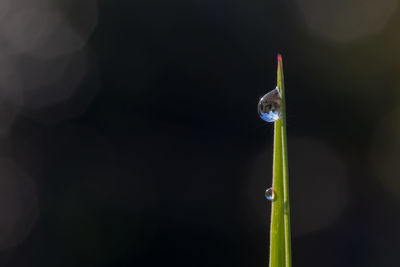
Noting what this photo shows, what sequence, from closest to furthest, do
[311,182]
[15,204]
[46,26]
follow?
[311,182] → [15,204] → [46,26]

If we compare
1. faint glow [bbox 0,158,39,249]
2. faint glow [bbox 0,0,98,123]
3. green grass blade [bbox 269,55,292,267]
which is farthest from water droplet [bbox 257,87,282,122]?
faint glow [bbox 0,0,98,123]

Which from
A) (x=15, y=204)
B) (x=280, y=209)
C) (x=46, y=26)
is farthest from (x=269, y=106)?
(x=46, y=26)

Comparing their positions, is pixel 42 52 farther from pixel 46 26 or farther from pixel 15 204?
pixel 15 204

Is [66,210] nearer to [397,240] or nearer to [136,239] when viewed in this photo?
[136,239]

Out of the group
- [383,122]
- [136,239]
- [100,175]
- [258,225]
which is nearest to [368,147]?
[383,122]

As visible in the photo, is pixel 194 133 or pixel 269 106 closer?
pixel 269 106

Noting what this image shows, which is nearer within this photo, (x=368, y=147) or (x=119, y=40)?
(x=368, y=147)

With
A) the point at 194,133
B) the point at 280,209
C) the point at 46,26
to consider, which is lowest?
the point at 280,209

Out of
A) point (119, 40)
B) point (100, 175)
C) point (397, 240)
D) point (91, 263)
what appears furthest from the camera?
point (119, 40)

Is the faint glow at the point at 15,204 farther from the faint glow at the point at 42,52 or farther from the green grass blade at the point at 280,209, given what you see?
the green grass blade at the point at 280,209
